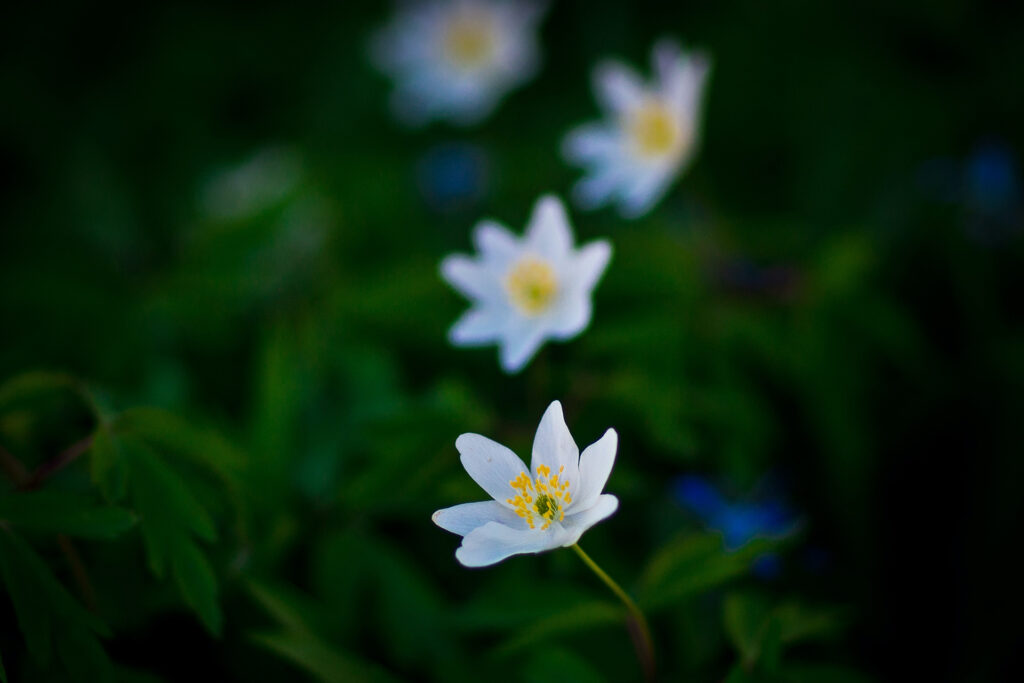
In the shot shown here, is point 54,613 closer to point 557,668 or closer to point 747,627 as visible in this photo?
point 557,668

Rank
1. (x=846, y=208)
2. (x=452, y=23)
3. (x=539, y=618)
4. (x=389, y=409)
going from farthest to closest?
(x=452, y=23)
(x=846, y=208)
(x=389, y=409)
(x=539, y=618)

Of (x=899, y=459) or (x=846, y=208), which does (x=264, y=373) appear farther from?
(x=846, y=208)

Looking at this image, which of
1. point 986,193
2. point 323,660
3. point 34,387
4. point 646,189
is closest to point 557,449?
point 323,660

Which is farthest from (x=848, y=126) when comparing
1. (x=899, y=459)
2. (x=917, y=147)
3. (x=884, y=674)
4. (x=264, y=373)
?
(x=264, y=373)

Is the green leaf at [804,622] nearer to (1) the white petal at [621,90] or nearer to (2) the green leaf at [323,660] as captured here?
(2) the green leaf at [323,660]

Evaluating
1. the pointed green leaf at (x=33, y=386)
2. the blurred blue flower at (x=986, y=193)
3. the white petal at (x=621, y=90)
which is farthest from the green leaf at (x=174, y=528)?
the blurred blue flower at (x=986, y=193)
